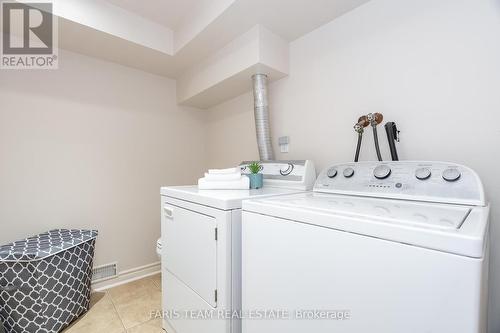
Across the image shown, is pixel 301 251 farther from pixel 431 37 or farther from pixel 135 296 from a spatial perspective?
pixel 135 296

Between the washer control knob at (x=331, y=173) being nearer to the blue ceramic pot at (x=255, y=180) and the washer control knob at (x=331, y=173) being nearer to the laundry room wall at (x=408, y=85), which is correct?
the laundry room wall at (x=408, y=85)

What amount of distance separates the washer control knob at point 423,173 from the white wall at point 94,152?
2.15 m

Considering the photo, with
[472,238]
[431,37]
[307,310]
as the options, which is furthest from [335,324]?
[431,37]

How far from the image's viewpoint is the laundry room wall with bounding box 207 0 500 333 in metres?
0.98

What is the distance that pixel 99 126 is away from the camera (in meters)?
2.04

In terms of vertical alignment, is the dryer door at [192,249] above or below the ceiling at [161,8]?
below

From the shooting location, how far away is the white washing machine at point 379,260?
0.48 m

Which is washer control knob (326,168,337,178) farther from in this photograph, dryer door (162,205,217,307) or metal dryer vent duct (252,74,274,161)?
dryer door (162,205,217,307)

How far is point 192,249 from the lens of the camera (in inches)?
45.9

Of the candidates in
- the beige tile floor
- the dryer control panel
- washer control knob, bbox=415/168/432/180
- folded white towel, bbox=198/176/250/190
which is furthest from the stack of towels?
the beige tile floor

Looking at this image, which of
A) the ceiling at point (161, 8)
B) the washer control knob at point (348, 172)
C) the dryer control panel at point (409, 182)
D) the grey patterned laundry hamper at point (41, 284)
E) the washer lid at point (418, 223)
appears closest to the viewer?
the washer lid at point (418, 223)

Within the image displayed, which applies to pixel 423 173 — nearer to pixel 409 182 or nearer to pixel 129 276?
pixel 409 182

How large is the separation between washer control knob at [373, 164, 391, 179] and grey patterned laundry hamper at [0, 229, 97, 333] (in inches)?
75.8

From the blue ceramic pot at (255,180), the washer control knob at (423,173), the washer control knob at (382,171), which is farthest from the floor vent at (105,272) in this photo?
the washer control knob at (423,173)
